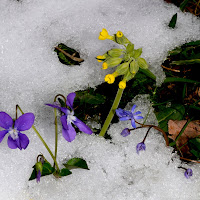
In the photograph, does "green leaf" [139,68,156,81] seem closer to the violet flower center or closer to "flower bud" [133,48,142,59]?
"flower bud" [133,48,142,59]

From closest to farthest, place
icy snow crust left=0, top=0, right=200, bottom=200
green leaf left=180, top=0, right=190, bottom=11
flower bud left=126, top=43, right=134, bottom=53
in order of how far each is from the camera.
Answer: flower bud left=126, top=43, right=134, bottom=53
icy snow crust left=0, top=0, right=200, bottom=200
green leaf left=180, top=0, right=190, bottom=11

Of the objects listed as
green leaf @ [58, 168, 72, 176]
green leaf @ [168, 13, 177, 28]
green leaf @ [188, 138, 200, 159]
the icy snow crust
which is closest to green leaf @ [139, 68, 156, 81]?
the icy snow crust

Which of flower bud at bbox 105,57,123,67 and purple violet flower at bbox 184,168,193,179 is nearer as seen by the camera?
flower bud at bbox 105,57,123,67

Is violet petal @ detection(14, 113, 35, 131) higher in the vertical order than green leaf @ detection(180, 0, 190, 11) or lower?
lower

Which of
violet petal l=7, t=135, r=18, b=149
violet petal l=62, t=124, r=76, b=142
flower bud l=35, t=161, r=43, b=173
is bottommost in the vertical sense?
flower bud l=35, t=161, r=43, b=173

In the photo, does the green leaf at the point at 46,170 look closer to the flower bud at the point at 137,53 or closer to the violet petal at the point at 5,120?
the violet petal at the point at 5,120

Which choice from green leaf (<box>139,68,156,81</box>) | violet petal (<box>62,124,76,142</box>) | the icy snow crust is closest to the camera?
violet petal (<box>62,124,76,142</box>)

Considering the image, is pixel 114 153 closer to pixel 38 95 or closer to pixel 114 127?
pixel 114 127

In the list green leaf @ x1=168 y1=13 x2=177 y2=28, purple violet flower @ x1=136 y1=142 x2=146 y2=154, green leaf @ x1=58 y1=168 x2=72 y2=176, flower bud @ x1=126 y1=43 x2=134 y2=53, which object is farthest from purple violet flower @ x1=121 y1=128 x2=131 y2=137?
green leaf @ x1=168 y1=13 x2=177 y2=28
